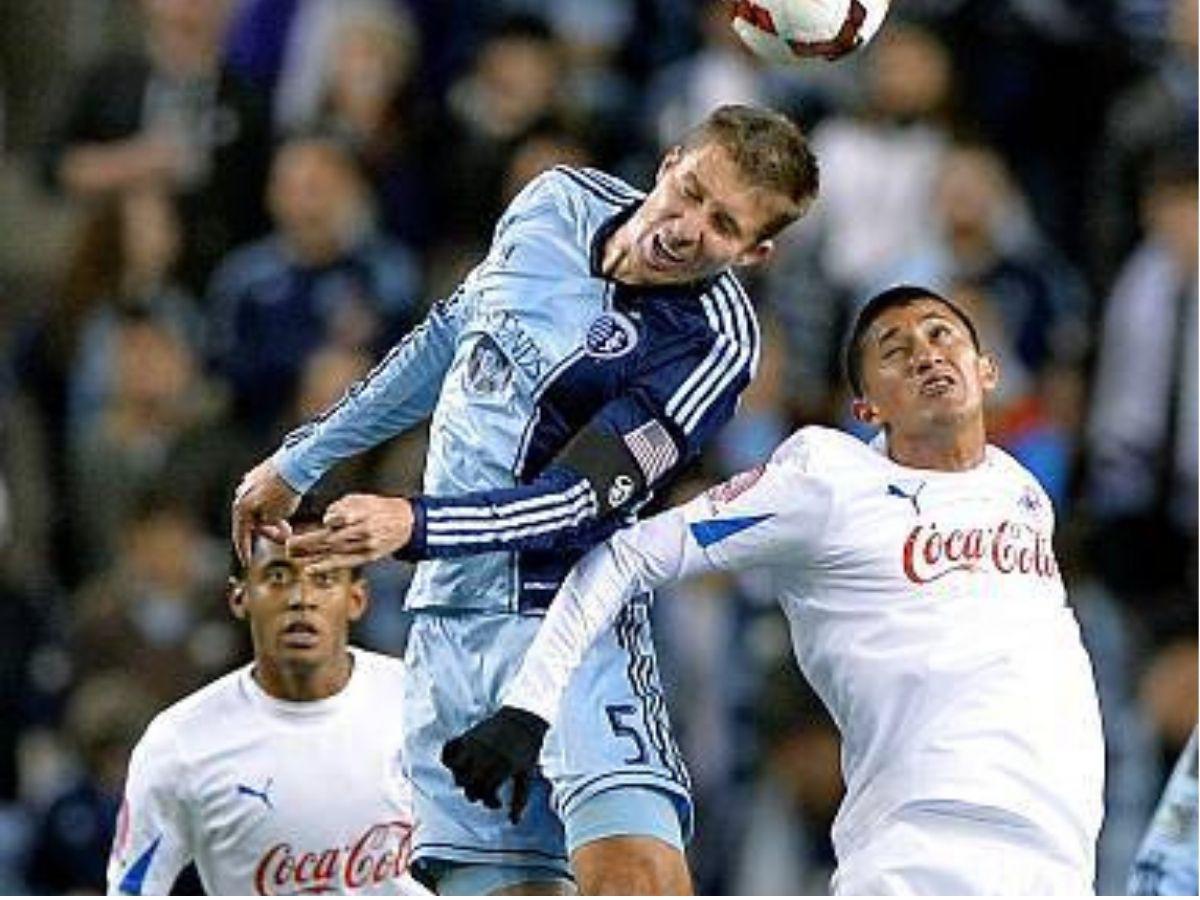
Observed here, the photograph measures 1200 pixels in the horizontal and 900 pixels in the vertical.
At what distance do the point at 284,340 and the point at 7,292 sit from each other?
1298 millimetres

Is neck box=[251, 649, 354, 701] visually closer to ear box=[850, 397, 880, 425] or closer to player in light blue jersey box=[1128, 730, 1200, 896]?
ear box=[850, 397, 880, 425]

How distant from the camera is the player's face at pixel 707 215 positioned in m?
9.81

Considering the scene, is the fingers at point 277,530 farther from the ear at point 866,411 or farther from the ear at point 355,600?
the ear at point 866,411

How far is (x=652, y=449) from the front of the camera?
9.87 m

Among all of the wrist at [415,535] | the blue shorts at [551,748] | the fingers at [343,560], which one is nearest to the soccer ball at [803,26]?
the blue shorts at [551,748]

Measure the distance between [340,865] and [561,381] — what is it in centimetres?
176

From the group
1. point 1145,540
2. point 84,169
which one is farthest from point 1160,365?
point 84,169

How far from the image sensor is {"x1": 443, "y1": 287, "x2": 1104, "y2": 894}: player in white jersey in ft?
32.5

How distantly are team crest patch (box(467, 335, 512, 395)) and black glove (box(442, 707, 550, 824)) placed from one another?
2.83 feet

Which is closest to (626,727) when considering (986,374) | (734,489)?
(734,489)

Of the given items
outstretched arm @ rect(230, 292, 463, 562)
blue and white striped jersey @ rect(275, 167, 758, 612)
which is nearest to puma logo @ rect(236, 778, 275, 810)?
outstretched arm @ rect(230, 292, 463, 562)

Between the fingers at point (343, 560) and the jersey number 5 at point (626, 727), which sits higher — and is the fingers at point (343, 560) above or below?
above

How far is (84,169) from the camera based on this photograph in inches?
625

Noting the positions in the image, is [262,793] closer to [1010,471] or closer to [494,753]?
[494,753]
